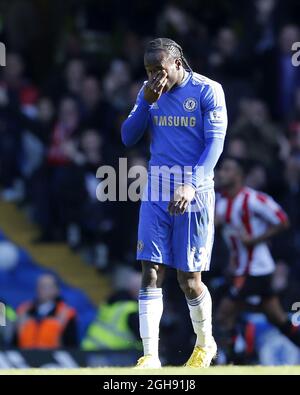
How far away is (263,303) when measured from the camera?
42.9ft

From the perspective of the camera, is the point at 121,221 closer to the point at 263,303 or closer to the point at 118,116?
the point at 118,116

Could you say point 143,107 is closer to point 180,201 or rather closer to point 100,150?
point 180,201

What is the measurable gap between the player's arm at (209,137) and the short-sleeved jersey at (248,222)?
3936mm

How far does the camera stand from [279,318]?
12.9m

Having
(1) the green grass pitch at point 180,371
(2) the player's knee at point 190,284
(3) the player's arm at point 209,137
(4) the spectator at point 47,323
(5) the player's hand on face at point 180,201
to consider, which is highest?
(3) the player's arm at point 209,137

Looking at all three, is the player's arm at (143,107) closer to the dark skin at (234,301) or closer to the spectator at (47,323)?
the dark skin at (234,301)

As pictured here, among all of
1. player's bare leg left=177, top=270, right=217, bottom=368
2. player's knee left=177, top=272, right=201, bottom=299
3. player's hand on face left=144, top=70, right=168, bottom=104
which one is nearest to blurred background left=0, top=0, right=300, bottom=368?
player's bare leg left=177, top=270, right=217, bottom=368

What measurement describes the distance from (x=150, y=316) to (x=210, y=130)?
124cm

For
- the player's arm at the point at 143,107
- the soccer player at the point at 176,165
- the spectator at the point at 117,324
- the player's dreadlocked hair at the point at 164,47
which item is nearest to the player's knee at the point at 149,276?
the soccer player at the point at 176,165

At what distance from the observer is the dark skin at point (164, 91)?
8.93 meters

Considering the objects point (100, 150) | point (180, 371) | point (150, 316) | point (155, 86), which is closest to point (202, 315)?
point (150, 316)

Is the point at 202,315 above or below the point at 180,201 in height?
below
